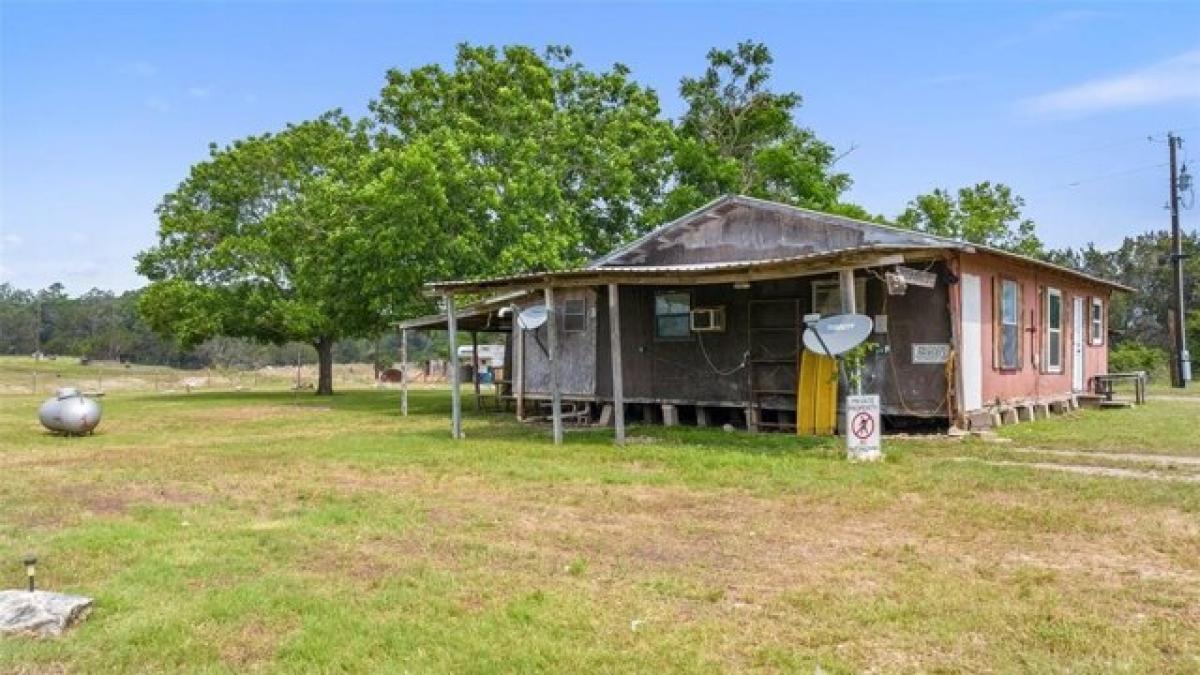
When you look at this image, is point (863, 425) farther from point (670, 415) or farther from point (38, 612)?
point (38, 612)

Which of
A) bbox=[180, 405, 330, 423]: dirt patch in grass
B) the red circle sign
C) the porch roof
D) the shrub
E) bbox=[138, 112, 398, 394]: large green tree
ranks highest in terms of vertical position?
bbox=[138, 112, 398, 394]: large green tree

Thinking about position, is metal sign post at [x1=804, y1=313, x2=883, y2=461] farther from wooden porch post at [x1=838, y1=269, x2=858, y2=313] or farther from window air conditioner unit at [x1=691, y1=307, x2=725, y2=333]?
window air conditioner unit at [x1=691, y1=307, x2=725, y2=333]

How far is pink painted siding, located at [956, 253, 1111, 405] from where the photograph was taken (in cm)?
1427

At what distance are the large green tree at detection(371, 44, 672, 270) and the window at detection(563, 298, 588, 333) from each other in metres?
4.22

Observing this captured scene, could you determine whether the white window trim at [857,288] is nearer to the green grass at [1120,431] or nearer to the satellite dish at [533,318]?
the green grass at [1120,431]

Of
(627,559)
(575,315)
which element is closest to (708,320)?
(575,315)

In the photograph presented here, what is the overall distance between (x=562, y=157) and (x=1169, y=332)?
33.6 metres

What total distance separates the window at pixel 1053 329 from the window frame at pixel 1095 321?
8.55 ft

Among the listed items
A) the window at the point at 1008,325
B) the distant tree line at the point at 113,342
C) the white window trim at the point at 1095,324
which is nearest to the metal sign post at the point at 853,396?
the window at the point at 1008,325

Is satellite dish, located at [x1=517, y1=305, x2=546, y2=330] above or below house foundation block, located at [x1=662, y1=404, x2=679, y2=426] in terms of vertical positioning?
above

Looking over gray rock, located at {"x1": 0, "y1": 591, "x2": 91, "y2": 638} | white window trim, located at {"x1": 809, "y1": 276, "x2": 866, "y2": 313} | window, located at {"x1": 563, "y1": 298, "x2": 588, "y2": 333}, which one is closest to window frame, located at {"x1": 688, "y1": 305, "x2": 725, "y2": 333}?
white window trim, located at {"x1": 809, "y1": 276, "x2": 866, "y2": 313}

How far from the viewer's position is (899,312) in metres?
13.7

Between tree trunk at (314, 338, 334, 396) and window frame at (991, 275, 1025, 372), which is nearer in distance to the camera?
window frame at (991, 275, 1025, 372)

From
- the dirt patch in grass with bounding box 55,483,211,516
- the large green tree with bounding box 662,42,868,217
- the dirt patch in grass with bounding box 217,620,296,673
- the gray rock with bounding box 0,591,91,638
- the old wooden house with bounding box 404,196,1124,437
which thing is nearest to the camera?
the dirt patch in grass with bounding box 217,620,296,673
